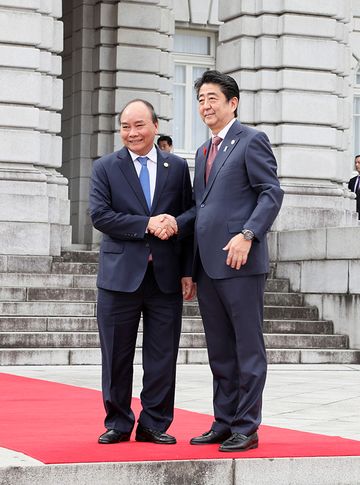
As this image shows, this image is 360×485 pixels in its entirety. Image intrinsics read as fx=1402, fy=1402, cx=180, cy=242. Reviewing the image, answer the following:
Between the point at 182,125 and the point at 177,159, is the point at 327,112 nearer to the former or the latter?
the point at 182,125

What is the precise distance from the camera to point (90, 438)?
8328 millimetres

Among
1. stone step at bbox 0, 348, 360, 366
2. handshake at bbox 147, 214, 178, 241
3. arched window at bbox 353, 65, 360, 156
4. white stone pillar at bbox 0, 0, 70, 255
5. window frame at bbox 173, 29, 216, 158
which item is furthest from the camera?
arched window at bbox 353, 65, 360, 156

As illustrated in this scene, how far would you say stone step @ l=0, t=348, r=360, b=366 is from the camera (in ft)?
47.4

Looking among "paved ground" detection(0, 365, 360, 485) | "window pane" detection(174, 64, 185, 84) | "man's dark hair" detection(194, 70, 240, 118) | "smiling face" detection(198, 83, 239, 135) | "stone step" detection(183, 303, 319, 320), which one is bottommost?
"paved ground" detection(0, 365, 360, 485)

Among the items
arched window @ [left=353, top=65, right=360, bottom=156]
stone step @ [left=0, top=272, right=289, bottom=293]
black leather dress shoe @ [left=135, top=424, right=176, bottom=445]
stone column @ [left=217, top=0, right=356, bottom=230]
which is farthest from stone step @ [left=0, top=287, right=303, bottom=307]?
arched window @ [left=353, top=65, right=360, bottom=156]

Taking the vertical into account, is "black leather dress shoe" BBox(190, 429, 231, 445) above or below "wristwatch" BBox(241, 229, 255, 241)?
below

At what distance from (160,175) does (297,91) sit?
11841 millimetres

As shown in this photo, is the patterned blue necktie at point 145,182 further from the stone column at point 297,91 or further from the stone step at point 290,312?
the stone column at point 297,91

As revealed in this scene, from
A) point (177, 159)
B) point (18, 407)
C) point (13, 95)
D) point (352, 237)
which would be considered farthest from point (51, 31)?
point (177, 159)

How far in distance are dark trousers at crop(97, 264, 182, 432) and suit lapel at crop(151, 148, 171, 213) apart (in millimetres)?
420

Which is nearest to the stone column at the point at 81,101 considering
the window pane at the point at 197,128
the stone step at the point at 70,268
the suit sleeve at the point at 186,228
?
the window pane at the point at 197,128

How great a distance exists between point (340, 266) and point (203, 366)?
280cm

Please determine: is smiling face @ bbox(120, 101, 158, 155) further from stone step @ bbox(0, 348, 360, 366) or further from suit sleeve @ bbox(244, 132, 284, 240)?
stone step @ bbox(0, 348, 360, 366)

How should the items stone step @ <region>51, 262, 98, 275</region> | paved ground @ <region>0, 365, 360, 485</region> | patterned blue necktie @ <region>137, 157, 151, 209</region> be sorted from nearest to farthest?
1. paved ground @ <region>0, 365, 360, 485</region>
2. patterned blue necktie @ <region>137, 157, 151, 209</region>
3. stone step @ <region>51, 262, 98, 275</region>
